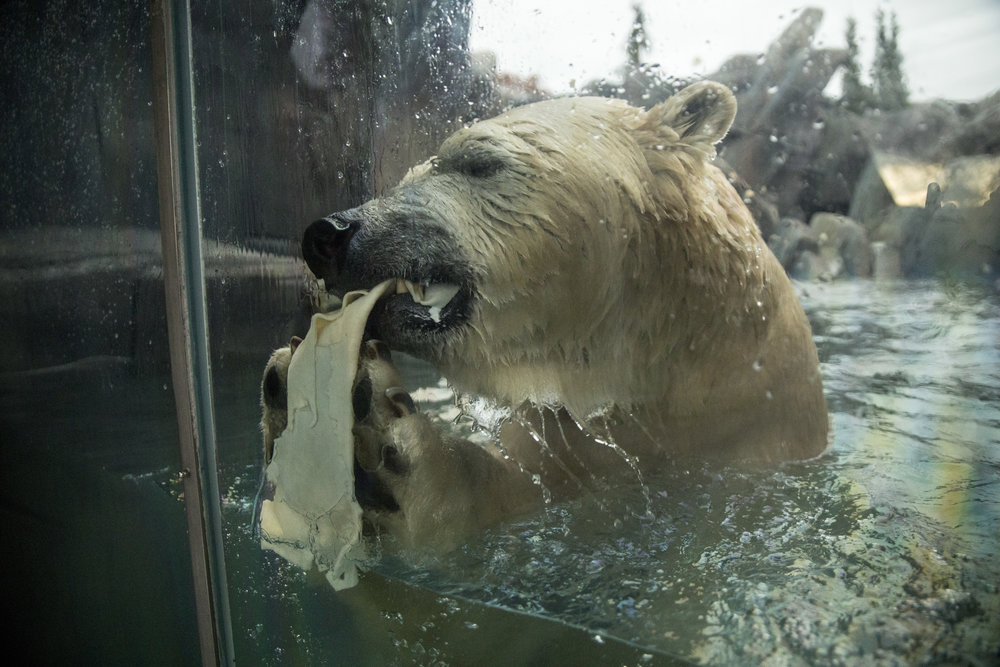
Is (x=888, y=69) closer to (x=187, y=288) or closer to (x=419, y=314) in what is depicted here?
(x=419, y=314)

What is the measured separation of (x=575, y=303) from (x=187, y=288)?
86 cm

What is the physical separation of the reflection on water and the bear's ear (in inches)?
14.4

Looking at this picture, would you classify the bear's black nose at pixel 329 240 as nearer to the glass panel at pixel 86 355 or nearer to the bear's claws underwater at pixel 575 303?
the bear's claws underwater at pixel 575 303

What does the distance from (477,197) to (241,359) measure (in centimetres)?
66

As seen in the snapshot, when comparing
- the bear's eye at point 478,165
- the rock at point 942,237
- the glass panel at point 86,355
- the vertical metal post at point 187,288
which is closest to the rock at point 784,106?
the rock at point 942,237

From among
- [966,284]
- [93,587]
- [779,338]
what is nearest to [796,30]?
[966,284]

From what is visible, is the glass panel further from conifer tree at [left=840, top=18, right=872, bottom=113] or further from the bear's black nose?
conifer tree at [left=840, top=18, right=872, bottom=113]

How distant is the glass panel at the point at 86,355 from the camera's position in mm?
1703

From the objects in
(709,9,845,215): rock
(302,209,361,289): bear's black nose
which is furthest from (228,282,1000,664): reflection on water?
(302,209,361,289): bear's black nose

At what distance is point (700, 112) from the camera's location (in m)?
1.39

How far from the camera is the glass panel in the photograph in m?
1.70

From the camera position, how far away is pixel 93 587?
7.18ft

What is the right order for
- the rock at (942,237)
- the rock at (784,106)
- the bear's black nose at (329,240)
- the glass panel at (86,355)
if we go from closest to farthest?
the rock at (942,237), the rock at (784,106), the bear's black nose at (329,240), the glass panel at (86,355)

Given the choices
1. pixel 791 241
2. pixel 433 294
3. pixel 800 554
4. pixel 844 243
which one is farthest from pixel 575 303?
pixel 800 554
